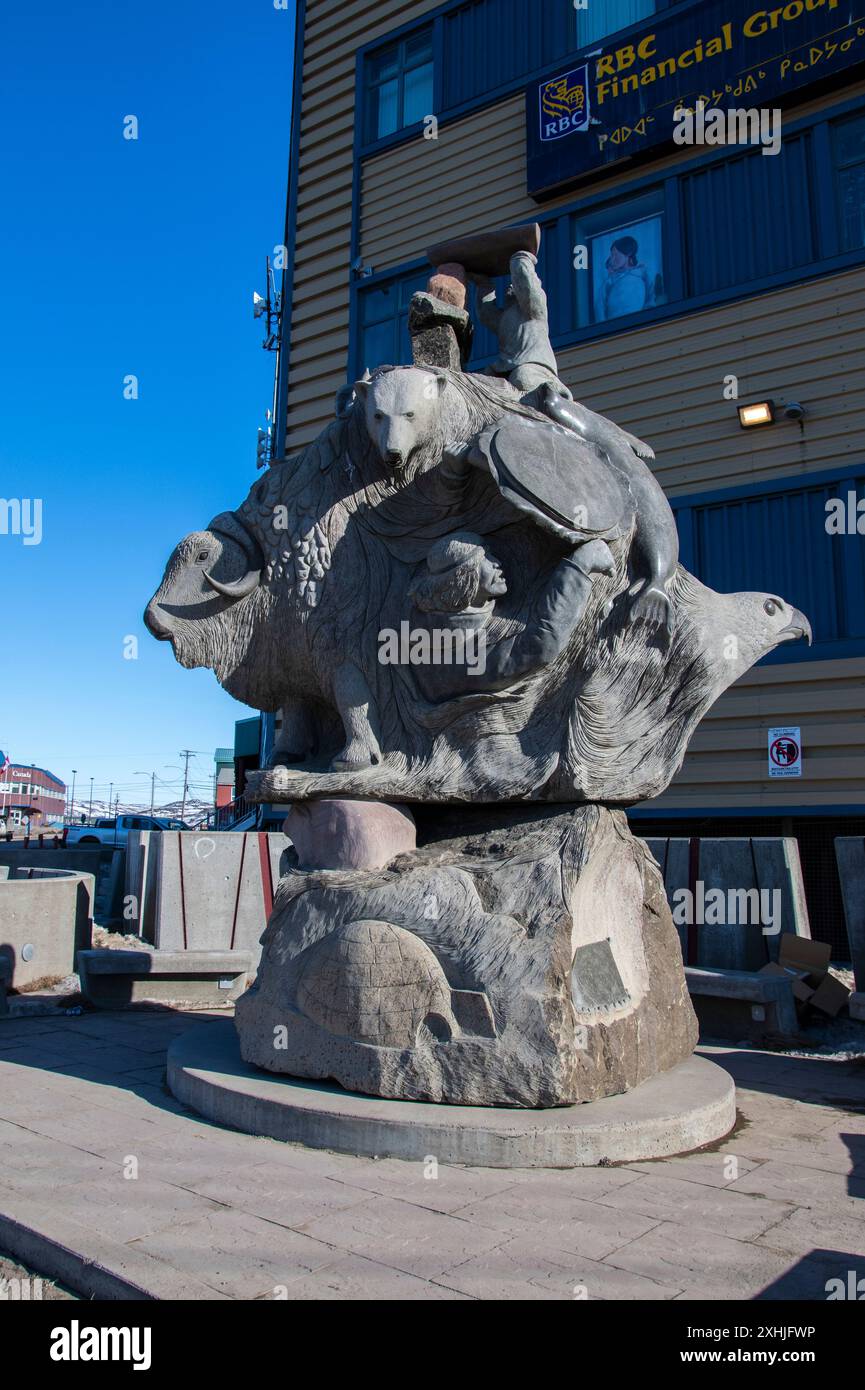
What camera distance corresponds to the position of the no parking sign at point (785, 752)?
917 centimetres

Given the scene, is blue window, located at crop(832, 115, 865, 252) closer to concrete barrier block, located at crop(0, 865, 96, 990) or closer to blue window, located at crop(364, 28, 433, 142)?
blue window, located at crop(364, 28, 433, 142)

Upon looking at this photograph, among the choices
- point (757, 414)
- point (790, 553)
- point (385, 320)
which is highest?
point (385, 320)

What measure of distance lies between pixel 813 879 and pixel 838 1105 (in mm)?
5115

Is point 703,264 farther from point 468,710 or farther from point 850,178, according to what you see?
point 468,710

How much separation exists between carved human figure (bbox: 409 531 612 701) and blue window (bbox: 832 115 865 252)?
284 inches

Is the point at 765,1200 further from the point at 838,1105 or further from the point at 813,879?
the point at 813,879

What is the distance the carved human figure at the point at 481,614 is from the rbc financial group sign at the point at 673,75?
8.15m

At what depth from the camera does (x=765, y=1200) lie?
126 inches

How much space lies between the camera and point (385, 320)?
1280 centimetres

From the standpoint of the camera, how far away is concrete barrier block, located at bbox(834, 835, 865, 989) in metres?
6.05

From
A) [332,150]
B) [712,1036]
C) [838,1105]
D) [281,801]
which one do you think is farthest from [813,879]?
[332,150]

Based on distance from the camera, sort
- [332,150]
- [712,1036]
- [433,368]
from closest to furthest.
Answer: [433,368] → [712,1036] → [332,150]

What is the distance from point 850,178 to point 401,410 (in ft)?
25.0

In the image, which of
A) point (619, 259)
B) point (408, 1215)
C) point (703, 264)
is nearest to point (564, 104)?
point (619, 259)
